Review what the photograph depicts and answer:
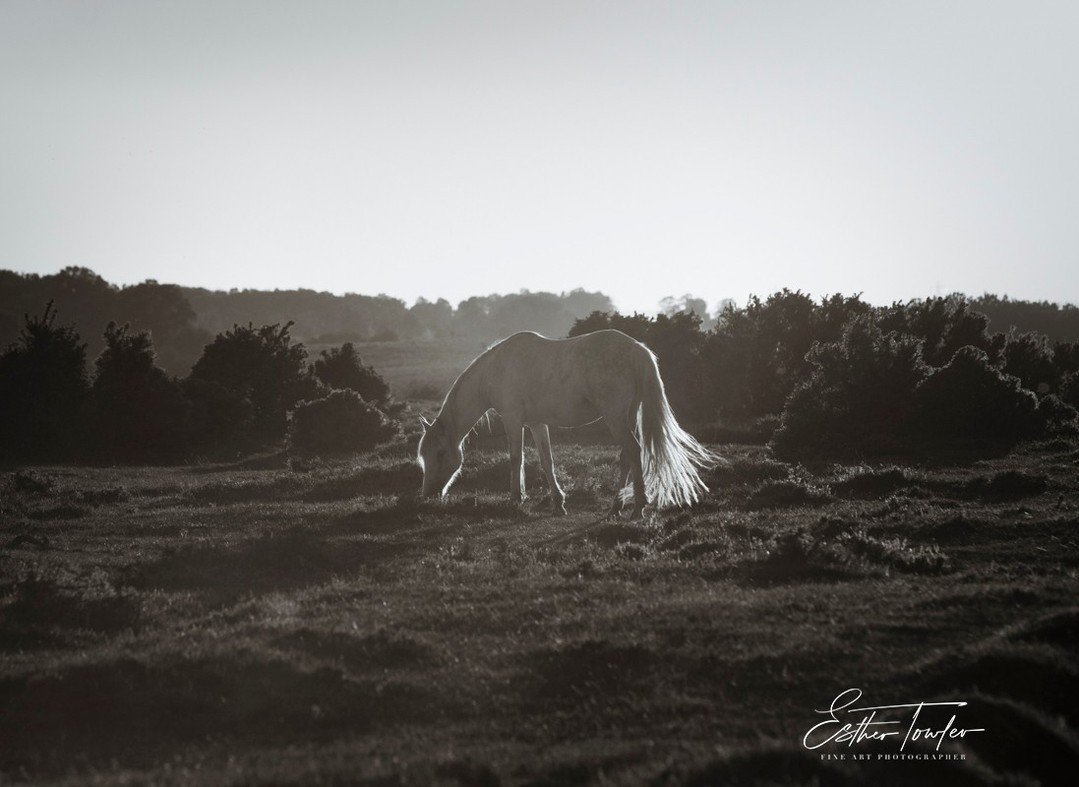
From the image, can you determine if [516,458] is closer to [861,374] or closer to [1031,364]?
[861,374]

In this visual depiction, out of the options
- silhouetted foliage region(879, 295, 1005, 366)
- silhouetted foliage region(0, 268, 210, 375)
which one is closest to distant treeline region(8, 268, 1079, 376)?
silhouetted foliage region(0, 268, 210, 375)

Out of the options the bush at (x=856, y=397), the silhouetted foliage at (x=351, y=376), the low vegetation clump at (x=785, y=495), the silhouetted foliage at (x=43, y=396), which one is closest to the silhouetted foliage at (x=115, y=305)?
the silhouetted foliage at (x=351, y=376)

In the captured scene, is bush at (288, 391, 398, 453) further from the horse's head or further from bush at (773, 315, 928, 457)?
bush at (773, 315, 928, 457)

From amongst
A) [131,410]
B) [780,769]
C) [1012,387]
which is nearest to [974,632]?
[780,769]

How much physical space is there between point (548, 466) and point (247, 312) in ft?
318

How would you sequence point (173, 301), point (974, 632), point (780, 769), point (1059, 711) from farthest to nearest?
point (173, 301) → point (974, 632) → point (1059, 711) → point (780, 769)

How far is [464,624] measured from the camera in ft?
26.0

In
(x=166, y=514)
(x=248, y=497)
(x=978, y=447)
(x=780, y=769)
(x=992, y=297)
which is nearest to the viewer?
(x=780, y=769)

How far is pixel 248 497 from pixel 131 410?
14064mm

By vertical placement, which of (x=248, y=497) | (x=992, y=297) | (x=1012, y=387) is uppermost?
(x=992, y=297)

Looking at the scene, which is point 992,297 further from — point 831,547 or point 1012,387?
point 831,547

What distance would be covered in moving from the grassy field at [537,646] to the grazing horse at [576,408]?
115cm

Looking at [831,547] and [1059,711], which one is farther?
[831,547]

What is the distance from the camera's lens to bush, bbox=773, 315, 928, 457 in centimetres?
2373
